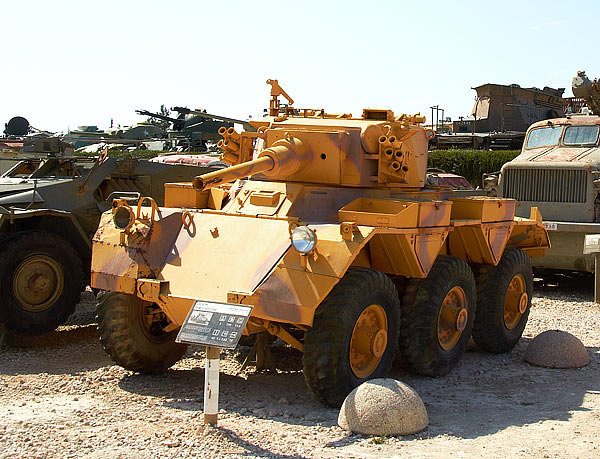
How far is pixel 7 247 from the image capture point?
891cm

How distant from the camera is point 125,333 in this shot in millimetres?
7191

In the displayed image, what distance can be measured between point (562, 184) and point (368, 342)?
6.71 m

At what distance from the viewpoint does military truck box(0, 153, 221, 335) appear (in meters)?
8.96

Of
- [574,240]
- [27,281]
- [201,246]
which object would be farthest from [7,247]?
[574,240]

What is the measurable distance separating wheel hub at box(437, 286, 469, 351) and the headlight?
1.86 metres

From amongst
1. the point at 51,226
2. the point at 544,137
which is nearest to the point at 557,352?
the point at 51,226

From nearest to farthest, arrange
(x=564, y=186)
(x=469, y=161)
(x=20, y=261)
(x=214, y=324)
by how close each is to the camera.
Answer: (x=214, y=324) < (x=20, y=261) < (x=564, y=186) < (x=469, y=161)

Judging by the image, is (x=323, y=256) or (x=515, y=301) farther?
(x=515, y=301)

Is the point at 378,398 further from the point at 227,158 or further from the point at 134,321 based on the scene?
the point at 227,158

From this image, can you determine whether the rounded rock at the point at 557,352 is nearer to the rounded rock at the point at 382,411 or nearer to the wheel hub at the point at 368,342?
the wheel hub at the point at 368,342

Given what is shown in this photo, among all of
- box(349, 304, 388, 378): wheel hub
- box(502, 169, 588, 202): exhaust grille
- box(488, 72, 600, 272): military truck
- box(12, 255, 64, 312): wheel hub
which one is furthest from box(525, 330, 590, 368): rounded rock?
box(12, 255, 64, 312): wheel hub

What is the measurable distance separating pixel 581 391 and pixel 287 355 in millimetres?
2744

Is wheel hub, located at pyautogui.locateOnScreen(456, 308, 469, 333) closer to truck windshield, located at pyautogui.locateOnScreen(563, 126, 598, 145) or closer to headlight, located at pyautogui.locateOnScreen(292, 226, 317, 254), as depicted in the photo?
headlight, located at pyautogui.locateOnScreen(292, 226, 317, 254)

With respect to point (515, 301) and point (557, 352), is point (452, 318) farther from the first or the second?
point (515, 301)
